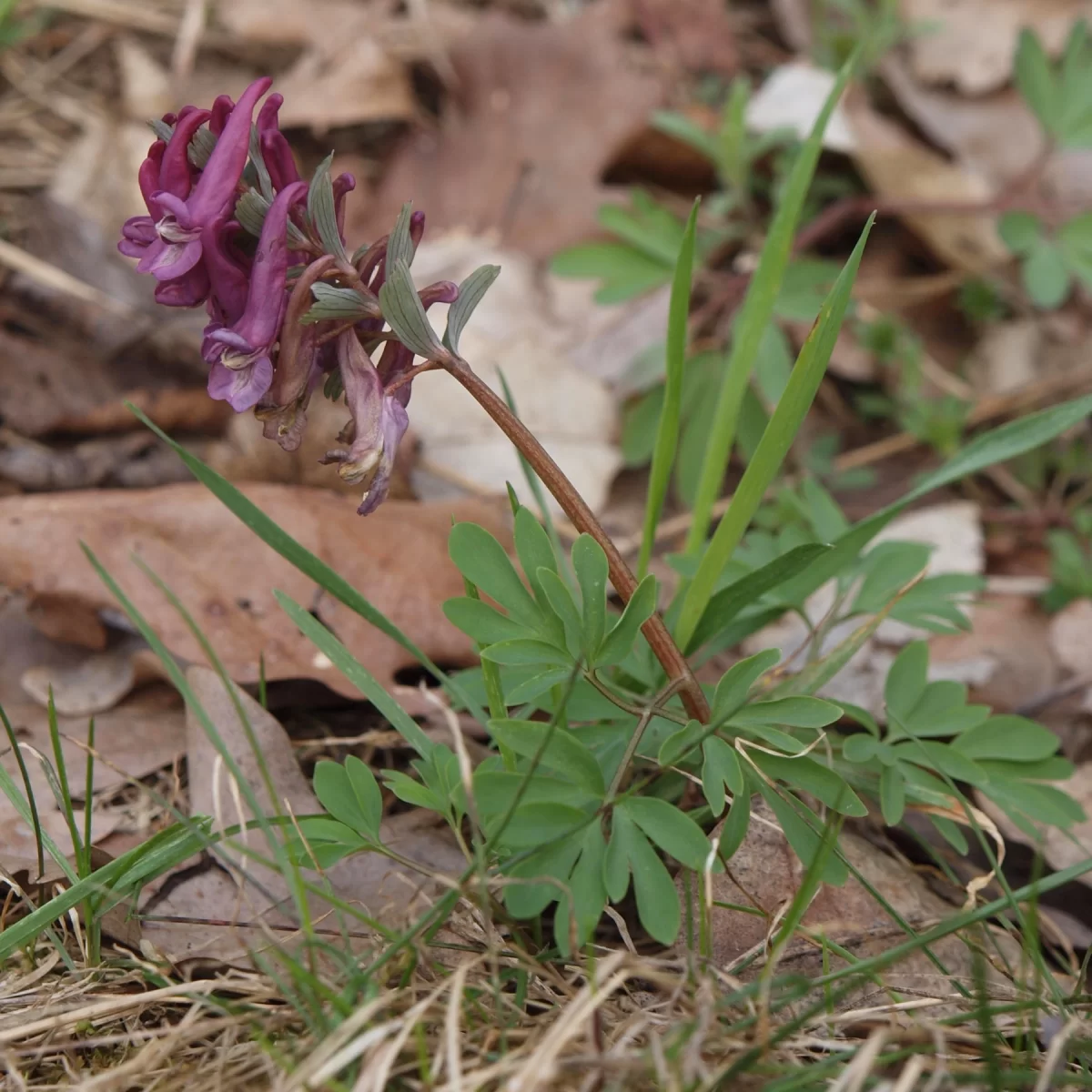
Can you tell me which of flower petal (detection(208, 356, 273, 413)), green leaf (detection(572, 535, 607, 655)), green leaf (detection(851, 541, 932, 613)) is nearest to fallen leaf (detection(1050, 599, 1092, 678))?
green leaf (detection(851, 541, 932, 613))

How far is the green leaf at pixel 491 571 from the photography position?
1748mm

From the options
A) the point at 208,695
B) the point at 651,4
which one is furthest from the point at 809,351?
the point at 651,4

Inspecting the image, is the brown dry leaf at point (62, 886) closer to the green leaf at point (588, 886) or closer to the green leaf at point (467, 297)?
the green leaf at point (588, 886)

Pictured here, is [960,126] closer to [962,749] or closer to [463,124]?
[463,124]

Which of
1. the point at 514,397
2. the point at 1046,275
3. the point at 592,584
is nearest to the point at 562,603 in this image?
the point at 592,584

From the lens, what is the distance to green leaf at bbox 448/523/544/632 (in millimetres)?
1748

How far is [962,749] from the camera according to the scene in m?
2.03

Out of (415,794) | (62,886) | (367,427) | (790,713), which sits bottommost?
(62,886)

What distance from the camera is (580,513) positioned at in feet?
6.01

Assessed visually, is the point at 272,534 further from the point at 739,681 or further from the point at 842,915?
the point at 842,915

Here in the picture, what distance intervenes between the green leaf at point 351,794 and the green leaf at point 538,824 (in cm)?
25

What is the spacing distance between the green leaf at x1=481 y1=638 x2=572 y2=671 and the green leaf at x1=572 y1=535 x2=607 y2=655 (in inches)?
1.9

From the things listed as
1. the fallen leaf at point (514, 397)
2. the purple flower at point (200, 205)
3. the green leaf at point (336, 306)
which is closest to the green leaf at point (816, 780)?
the green leaf at point (336, 306)

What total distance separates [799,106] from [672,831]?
10.7ft
